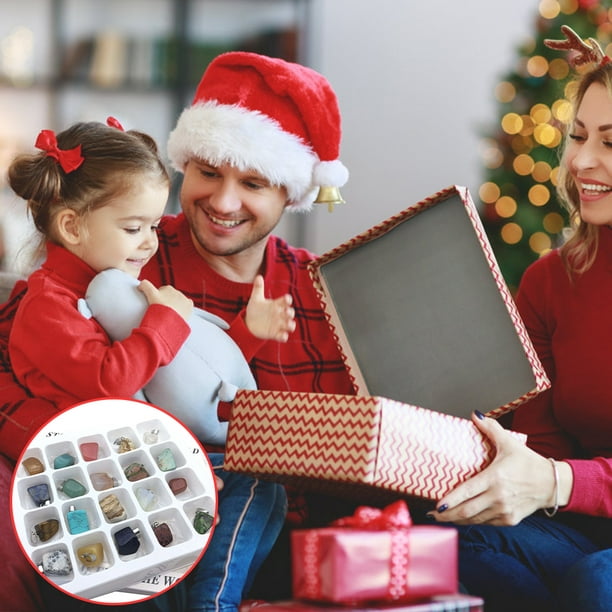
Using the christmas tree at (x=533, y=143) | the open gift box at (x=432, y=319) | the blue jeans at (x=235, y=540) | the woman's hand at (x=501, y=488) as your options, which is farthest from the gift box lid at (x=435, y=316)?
the christmas tree at (x=533, y=143)

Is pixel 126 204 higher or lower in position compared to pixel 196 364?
higher

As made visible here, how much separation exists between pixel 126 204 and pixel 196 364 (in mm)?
268

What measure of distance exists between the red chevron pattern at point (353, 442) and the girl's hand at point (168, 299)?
0.65 feet

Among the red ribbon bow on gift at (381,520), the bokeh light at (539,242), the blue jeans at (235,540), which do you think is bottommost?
the bokeh light at (539,242)

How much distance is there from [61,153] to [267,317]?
0.41m

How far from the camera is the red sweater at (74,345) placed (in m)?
1.19

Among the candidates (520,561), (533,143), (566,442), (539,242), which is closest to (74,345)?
(520,561)

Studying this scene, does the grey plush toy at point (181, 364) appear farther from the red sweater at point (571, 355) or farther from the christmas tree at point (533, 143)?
the christmas tree at point (533, 143)

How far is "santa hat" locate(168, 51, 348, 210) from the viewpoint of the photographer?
5.18 feet

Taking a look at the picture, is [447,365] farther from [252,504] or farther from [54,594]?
[54,594]

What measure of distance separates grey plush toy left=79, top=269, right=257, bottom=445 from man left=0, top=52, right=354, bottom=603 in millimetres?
229

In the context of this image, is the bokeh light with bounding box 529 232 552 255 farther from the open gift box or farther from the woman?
the open gift box

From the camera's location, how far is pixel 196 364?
4.25ft

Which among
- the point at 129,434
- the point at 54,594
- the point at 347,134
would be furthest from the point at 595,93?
the point at 347,134
